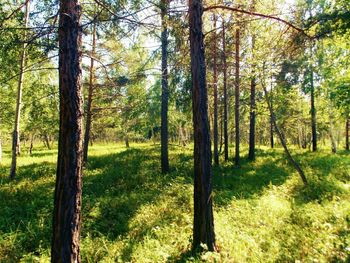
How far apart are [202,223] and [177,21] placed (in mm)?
5487

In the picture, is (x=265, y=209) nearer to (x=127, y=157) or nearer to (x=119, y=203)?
(x=119, y=203)

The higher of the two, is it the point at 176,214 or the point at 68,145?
the point at 68,145

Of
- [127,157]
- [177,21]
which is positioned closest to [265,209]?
[177,21]

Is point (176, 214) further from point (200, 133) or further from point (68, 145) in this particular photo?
point (68, 145)

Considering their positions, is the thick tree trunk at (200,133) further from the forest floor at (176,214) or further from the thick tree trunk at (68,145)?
the thick tree trunk at (68,145)

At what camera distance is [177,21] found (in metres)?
7.25

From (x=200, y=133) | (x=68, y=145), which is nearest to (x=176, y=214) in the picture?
(x=200, y=133)

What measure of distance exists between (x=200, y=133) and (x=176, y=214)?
3.81 metres

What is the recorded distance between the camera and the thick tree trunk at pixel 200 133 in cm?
601

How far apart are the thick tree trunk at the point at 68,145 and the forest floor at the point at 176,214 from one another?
2.23 metres

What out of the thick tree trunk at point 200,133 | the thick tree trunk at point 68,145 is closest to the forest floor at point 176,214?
the thick tree trunk at point 200,133

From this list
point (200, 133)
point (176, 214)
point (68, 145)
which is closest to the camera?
point (68, 145)

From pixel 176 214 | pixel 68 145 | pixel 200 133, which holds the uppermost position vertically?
pixel 200 133

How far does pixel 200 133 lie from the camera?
6055mm
